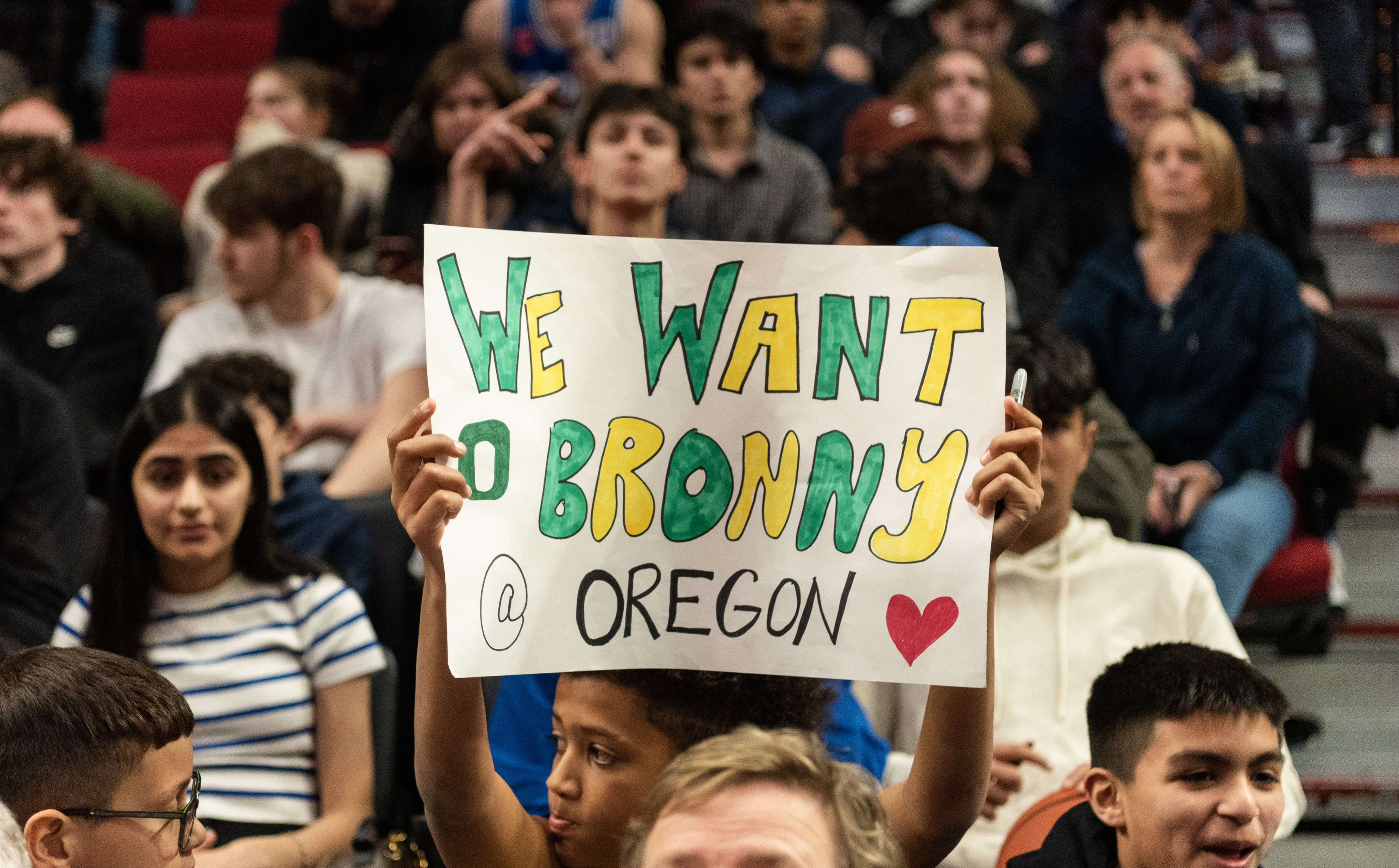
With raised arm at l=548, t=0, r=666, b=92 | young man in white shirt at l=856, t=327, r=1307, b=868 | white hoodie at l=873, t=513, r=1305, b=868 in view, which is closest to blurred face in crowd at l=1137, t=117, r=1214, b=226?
young man in white shirt at l=856, t=327, r=1307, b=868

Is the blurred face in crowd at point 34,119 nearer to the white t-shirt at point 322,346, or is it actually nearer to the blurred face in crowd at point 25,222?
the blurred face in crowd at point 25,222

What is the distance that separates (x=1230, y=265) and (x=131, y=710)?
3055mm

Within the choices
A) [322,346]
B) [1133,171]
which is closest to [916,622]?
[322,346]

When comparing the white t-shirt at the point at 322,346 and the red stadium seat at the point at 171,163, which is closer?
the white t-shirt at the point at 322,346

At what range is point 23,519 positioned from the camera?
320cm

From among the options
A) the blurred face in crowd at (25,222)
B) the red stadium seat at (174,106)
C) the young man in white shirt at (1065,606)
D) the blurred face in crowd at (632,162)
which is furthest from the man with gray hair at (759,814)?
the red stadium seat at (174,106)

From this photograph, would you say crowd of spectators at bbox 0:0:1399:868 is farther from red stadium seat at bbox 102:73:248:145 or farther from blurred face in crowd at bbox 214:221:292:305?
red stadium seat at bbox 102:73:248:145

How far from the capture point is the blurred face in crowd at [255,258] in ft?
12.8

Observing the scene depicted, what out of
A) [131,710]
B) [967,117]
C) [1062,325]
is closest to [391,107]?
[967,117]

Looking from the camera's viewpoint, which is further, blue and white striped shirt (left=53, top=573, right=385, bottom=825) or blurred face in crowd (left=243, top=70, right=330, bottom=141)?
blurred face in crowd (left=243, top=70, right=330, bottom=141)

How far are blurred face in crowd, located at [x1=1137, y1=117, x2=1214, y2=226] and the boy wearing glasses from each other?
3.02 meters

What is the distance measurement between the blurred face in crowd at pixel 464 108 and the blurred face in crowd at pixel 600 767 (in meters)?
3.17

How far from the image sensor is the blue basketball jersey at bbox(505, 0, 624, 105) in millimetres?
5430

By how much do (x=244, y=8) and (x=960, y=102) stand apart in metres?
4.12
